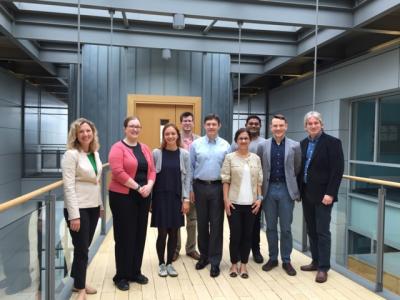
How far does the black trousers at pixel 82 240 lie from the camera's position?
2.80 metres

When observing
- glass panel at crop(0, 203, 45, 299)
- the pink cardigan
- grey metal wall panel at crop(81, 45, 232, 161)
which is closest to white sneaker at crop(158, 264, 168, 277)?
the pink cardigan

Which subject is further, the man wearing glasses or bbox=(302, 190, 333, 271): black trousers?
the man wearing glasses

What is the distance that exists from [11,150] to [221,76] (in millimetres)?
7489

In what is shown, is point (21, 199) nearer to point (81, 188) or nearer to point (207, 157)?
point (81, 188)

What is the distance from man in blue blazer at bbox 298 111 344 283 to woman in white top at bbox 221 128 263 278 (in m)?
0.45

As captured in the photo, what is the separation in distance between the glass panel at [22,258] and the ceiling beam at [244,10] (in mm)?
3512

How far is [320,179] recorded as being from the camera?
3463 millimetres

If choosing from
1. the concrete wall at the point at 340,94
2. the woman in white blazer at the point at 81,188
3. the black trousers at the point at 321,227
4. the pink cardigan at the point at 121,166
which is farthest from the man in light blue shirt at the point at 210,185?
the concrete wall at the point at 340,94

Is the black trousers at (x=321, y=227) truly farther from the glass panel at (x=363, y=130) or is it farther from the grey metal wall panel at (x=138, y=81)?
the glass panel at (x=363, y=130)

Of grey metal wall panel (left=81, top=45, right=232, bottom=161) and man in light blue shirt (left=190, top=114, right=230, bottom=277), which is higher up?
grey metal wall panel (left=81, top=45, right=232, bottom=161)

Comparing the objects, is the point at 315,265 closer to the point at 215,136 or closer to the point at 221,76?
the point at 215,136

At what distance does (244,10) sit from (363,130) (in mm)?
4437

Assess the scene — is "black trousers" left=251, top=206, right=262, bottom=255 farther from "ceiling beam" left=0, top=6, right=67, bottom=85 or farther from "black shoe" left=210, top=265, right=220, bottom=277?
"ceiling beam" left=0, top=6, right=67, bottom=85

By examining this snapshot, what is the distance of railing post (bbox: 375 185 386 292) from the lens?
3289 millimetres
